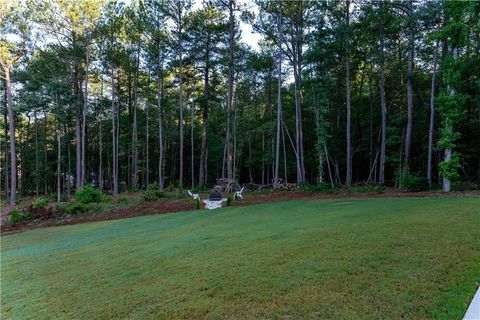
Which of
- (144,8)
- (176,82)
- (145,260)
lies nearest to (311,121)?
(176,82)

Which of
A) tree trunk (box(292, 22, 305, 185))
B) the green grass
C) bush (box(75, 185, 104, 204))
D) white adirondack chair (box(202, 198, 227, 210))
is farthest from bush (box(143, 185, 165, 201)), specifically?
the green grass

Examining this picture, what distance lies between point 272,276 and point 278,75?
1931cm

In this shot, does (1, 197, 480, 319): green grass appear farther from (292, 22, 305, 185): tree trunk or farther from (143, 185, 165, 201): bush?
(292, 22, 305, 185): tree trunk

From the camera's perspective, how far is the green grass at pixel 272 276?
2.85m

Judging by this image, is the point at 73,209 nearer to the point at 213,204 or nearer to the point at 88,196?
the point at 88,196

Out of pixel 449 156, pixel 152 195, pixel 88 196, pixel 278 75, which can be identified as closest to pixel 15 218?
pixel 88 196

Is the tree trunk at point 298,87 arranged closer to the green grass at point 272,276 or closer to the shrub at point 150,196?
the shrub at point 150,196

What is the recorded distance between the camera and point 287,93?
29.1 metres

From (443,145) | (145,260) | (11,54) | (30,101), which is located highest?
(11,54)

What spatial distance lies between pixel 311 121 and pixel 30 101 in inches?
978

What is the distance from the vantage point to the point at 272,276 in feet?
11.9

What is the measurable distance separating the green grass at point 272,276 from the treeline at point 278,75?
10.7m

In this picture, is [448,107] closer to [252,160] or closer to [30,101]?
[252,160]

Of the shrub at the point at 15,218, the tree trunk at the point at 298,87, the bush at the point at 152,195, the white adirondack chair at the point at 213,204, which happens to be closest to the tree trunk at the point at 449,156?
the tree trunk at the point at 298,87
